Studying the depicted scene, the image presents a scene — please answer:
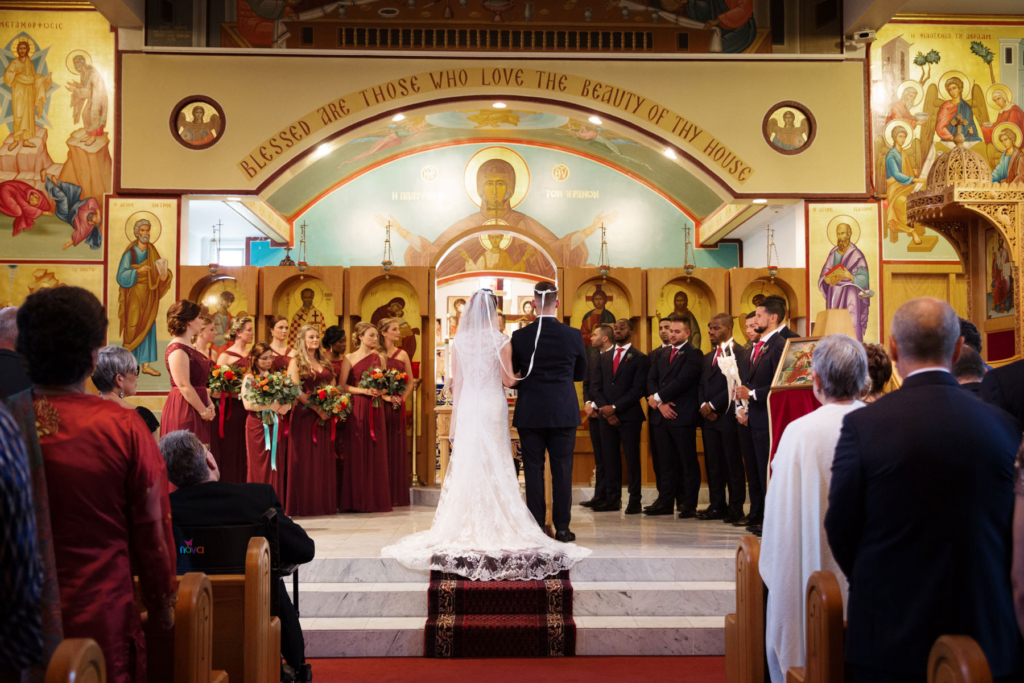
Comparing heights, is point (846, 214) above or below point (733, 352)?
above

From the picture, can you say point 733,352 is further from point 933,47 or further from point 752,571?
point 933,47

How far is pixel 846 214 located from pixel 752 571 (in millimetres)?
7424

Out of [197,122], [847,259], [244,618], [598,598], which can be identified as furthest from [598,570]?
[197,122]

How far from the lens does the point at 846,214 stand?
9.76m

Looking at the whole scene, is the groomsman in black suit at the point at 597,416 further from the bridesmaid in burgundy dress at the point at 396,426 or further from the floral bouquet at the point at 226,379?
the floral bouquet at the point at 226,379

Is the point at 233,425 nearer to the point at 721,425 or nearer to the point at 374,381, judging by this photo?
the point at 374,381

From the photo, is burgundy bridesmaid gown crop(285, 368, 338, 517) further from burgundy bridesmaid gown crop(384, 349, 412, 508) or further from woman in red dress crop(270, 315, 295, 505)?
burgundy bridesmaid gown crop(384, 349, 412, 508)

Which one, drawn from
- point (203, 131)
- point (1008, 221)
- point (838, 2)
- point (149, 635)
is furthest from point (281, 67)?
point (149, 635)

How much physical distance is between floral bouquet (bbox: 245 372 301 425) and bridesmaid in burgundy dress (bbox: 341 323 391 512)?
2.71 ft

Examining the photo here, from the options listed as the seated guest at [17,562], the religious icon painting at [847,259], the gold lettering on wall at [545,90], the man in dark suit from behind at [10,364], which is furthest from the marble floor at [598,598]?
the gold lettering on wall at [545,90]

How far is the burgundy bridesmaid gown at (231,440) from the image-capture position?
27.5ft

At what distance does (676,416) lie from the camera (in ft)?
27.3

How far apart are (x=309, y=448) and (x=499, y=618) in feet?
12.2

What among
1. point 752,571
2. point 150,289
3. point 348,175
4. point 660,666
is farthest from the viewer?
point 348,175
